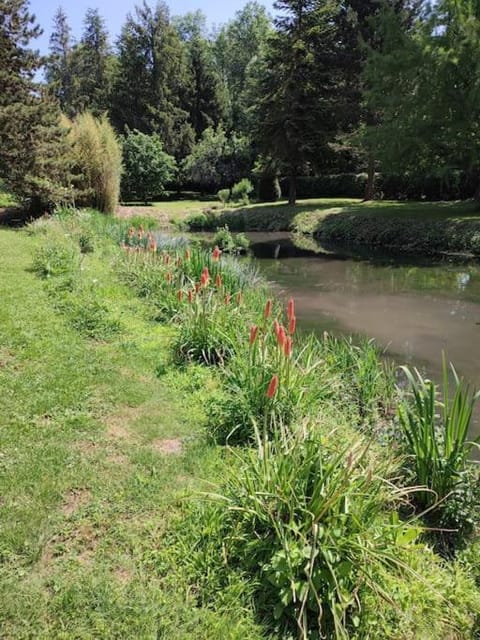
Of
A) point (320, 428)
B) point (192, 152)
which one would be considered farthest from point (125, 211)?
point (320, 428)

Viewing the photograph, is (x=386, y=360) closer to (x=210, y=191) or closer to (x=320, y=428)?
(x=320, y=428)

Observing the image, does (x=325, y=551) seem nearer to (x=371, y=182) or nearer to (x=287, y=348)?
(x=287, y=348)

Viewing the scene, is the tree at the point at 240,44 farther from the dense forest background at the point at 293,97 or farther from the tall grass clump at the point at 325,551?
the tall grass clump at the point at 325,551

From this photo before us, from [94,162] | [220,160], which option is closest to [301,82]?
[220,160]

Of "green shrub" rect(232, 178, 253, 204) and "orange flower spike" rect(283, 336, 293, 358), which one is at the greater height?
"green shrub" rect(232, 178, 253, 204)

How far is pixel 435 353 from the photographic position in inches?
242

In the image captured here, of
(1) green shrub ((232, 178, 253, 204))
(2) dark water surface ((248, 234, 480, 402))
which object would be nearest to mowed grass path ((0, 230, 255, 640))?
(2) dark water surface ((248, 234, 480, 402))

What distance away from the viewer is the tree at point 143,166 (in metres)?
24.4

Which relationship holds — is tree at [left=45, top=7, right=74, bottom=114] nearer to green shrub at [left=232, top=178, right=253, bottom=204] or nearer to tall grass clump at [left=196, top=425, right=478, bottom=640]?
green shrub at [left=232, top=178, right=253, bottom=204]

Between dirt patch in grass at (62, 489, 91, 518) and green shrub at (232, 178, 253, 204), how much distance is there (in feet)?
79.6

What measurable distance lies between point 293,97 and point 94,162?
11.0 metres

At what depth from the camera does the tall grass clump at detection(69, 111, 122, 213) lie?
13.8 meters

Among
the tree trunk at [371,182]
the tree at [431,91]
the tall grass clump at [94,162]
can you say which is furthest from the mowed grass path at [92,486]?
the tree trunk at [371,182]

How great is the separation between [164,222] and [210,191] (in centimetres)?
1208
